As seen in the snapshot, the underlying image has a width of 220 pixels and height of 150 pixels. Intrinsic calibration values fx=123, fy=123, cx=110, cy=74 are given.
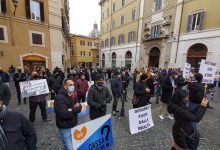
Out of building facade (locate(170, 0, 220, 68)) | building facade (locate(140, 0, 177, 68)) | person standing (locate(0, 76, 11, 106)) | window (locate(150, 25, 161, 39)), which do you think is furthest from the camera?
window (locate(150, 25, 161, 39))

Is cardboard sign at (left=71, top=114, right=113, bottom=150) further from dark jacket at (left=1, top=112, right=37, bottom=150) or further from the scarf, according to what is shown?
the scarf

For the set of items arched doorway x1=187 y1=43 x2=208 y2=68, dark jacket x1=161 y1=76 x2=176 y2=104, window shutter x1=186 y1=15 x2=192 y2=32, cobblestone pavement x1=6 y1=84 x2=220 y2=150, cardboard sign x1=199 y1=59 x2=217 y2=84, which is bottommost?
cobblestone pavement x1=6 y1=84 x2=220 y2=150

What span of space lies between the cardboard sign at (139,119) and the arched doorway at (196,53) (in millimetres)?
14108

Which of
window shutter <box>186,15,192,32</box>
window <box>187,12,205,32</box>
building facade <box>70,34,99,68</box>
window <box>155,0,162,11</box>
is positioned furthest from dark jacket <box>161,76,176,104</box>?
building facade <box>70,34,99,68</box>

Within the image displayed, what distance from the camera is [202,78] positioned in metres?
3.93

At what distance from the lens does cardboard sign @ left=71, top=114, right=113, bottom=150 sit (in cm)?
221

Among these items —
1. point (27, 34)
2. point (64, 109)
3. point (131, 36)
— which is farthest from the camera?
point (131, 36)

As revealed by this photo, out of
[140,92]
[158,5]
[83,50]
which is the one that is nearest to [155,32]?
[158,5]

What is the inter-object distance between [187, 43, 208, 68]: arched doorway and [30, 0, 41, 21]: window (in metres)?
18.6

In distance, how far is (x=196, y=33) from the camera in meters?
14.3

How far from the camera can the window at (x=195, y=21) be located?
13.9 meters

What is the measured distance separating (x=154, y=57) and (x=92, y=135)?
66.7 ft

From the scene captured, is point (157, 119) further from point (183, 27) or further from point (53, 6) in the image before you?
point (53, 6)

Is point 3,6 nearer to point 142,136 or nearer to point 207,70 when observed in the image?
point 142,136
